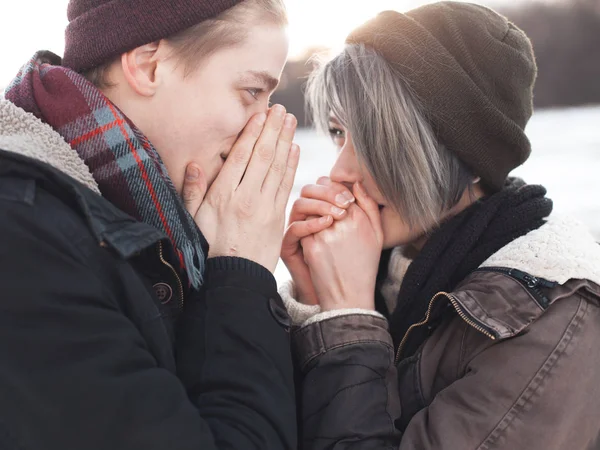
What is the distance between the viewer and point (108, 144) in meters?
1.25

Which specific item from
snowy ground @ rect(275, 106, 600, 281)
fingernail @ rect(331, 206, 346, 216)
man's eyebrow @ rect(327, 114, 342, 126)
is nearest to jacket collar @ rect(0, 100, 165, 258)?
fingernail @ rect(331, 206, 346, 216)

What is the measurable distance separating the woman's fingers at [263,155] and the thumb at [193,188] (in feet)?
0.38

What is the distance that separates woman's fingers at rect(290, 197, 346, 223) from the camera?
5.88 ft

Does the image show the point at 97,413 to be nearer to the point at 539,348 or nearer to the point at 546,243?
the point at 539,348

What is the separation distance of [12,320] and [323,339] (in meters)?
0.83

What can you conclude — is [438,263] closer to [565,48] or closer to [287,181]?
[287,181]

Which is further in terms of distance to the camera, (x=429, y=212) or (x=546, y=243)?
(x=429, y=212)

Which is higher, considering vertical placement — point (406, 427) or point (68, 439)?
point (68, 439)

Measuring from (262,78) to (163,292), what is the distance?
58cm

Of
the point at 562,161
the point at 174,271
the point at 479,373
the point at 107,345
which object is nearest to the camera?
the point at 107,345

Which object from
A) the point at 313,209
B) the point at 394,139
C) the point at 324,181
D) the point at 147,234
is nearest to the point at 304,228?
the point at 313,209

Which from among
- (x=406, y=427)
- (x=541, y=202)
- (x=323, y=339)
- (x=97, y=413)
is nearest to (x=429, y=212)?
(x=541, y=202)

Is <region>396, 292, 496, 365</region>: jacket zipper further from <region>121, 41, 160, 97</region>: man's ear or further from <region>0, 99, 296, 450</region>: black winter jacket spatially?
<region>121, 41, 160, 97</region>: man's ear

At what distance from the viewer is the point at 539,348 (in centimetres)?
135
